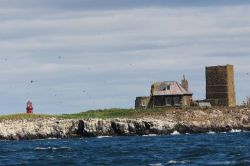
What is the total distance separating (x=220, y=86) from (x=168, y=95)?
9.74 metres

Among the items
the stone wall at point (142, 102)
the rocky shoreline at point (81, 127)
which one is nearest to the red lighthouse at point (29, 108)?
the rocky shoreline at point (81, 127)

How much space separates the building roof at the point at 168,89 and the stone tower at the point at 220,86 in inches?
176

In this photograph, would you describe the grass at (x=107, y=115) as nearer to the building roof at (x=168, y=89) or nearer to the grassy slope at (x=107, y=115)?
the grassy slope at (x=107, y=115)

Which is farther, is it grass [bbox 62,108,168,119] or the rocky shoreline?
grass [bbox 62,108,168,119]

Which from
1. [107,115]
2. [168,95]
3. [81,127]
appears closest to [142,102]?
[168,95]

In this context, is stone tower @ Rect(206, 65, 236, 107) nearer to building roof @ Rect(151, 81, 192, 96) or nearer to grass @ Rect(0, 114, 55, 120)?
building roof @ Rect(151, 81, 192, 96)

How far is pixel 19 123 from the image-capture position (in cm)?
11175

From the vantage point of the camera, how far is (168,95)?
13612cm

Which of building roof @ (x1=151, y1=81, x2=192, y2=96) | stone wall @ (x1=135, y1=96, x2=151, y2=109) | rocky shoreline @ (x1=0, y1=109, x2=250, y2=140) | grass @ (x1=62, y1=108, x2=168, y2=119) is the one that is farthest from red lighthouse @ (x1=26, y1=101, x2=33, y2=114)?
building roof @ (x1=151, y1=81, x2=192, y2=96)

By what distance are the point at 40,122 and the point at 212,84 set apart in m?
39.2

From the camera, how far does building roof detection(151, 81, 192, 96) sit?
13600 cm

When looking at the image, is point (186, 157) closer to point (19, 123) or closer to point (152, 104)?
point (19, 123)

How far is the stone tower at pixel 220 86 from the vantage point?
137 m

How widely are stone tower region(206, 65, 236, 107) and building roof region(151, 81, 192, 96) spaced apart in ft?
14.7
